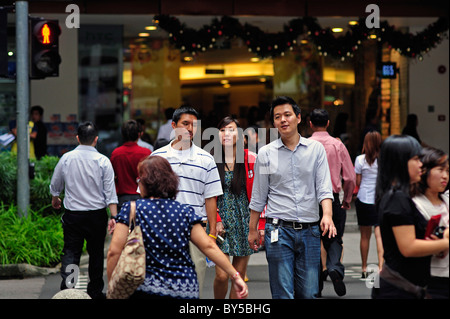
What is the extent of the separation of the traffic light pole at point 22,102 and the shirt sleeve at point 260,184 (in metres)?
5.34

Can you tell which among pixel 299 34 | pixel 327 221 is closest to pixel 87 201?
pixel 327 221

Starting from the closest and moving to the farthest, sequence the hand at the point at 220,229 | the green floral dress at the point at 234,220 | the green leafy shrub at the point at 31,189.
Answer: the hand at the point at 220,229 → the green floral dress at the point at 234,220 → the green leafy shrub at the point at 31,189

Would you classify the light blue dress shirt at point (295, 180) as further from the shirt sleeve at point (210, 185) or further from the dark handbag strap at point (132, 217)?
the dark handbag strap at point (132, 217)

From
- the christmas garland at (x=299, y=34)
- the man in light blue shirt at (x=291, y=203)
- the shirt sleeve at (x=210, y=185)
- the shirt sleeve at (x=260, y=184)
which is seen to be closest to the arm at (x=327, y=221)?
the man in light blue shirt at (x=291, y=203)

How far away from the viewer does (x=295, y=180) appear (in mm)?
5902

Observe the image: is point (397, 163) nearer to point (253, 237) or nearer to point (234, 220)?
point (253, 237)

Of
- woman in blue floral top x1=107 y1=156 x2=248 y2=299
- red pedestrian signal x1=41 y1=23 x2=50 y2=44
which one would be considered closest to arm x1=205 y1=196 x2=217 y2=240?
woman in blue floral top x1=107 y1=156 x2=248 y2=299

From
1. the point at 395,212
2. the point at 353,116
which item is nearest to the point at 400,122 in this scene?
the point at 353,116

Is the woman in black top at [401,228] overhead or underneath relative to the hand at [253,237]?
overhead

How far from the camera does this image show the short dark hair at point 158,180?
4379 mm

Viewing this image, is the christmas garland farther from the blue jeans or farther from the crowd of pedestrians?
the blue jeans

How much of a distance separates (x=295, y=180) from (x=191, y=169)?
36.5 inches

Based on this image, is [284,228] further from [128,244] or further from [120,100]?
[120,100]

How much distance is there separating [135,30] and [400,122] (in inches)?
266
